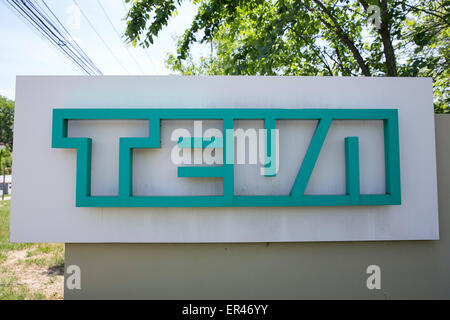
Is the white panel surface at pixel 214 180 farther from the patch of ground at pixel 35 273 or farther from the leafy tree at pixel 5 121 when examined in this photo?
the leafy tree at pixel 5 121

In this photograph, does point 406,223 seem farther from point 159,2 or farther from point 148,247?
point 159,2

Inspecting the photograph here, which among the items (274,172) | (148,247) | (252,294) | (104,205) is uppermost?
(274,172)

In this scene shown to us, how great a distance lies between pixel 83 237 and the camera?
3.18 m

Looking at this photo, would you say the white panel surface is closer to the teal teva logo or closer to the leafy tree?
the teal teva logo

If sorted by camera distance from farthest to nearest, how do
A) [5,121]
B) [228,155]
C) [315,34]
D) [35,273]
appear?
[5,121] → [315,34] → [35,273] → [228,155]

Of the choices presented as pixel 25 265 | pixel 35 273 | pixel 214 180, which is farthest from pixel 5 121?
pixel 214 180

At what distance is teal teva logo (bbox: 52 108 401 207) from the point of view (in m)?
3.08

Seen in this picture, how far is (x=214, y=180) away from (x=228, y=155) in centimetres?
38

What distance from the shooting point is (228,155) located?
313cm

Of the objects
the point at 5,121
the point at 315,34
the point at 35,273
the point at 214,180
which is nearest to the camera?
the point at 214,180

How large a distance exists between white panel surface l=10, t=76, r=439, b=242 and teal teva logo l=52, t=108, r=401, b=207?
6.4 inches

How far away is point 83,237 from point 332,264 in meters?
2.97

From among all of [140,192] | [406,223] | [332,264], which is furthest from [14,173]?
[406,223]

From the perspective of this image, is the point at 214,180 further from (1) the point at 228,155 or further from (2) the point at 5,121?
(2) the point at 5,121
